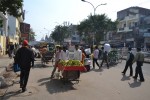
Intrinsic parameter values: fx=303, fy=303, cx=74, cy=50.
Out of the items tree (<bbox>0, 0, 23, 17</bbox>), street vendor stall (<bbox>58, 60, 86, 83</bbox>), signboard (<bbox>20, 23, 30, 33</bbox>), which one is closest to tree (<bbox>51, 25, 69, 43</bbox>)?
signboard (<bbox>20, 23, 30, 33</bbox>)

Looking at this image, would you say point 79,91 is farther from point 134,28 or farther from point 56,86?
point 134,28

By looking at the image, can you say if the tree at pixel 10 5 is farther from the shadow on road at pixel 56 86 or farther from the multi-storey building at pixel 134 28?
the multi-storey building at pixel 134 28

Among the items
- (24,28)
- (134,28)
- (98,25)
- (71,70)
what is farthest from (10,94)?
A: (24,28)

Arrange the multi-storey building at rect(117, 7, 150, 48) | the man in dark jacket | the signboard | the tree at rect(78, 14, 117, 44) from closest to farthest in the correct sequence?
1. the man in dark jacket
2. the multi-storey building at rect(117, 7, 150, 48)
3. the tree at rect(78, 14, 117, 44)
4. the signboard

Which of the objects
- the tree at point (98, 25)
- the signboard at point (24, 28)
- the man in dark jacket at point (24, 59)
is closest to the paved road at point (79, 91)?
the man in dark jacket at point (24, 59)

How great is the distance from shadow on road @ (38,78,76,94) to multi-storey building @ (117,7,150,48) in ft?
149

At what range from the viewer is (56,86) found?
1215cm

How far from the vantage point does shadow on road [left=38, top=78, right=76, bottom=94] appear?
11.2 metres

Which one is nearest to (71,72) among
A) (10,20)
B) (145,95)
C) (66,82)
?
(66,82)

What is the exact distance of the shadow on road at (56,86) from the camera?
11.2 m

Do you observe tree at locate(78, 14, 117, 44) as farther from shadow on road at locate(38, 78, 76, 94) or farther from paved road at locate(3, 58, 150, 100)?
paved road at locate(3, 58, 150, 100)

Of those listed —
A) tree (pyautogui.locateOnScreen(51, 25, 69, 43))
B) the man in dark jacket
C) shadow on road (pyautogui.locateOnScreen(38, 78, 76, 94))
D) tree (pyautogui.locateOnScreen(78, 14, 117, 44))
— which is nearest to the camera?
the man in dark jacket

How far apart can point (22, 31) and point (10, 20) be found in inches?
996

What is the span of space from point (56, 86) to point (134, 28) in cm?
5412
